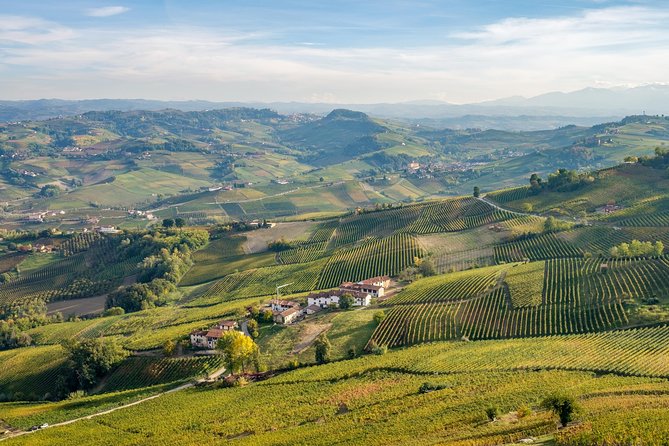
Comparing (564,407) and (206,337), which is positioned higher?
(564,407)

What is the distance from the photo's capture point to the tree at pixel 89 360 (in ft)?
248

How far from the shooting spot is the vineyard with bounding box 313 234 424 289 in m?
116

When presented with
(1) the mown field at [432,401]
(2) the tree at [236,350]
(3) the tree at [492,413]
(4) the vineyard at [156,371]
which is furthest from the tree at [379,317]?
(3) the tree at [492,413]

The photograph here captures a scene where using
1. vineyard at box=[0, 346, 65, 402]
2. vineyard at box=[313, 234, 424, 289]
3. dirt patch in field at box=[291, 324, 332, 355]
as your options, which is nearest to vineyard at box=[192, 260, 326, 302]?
vineyard at box=[313, 234, 424, 289]

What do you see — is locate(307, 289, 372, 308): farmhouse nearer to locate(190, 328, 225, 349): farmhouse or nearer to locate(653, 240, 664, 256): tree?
locate(190, 328, 225, 349): farmhouse

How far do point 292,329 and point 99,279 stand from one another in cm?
9225

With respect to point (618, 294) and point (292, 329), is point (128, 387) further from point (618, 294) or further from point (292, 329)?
point (618, 294)

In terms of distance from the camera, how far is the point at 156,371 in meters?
74.4

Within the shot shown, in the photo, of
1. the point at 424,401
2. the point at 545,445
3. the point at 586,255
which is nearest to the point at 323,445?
the point at 424,401

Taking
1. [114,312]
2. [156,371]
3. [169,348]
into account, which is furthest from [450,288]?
[114,312]

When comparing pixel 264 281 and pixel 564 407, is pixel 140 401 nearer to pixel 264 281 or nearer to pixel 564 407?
pixel 564 407

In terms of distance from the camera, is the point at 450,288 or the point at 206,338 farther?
the point at 450,288

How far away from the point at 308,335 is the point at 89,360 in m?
31.2

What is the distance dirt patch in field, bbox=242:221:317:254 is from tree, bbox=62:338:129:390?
79695mm
